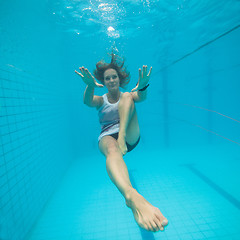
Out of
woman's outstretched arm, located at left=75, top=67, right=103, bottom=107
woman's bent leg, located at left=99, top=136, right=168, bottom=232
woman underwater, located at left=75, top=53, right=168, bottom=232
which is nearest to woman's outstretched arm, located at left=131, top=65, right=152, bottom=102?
woman underwater, located at left=75, top=53, right=168, bottom=232

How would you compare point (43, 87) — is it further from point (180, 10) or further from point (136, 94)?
point (180, 10)

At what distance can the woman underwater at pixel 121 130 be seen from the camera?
1.34 m

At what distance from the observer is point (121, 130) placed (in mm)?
2279

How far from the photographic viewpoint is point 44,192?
14.8ft

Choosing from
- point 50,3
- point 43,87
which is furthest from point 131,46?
point 43,87

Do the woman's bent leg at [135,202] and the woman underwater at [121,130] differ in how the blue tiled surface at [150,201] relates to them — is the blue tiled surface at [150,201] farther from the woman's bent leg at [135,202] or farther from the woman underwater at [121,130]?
the woman's bent leg at [135,202]

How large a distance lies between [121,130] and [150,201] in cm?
283

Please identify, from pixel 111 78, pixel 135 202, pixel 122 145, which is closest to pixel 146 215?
pixel 135 202

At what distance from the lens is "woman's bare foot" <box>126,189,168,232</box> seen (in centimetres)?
126

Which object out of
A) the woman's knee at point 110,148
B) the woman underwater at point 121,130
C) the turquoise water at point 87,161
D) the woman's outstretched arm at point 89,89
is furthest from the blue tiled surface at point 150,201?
the woman's outstretched arm at point 89,89

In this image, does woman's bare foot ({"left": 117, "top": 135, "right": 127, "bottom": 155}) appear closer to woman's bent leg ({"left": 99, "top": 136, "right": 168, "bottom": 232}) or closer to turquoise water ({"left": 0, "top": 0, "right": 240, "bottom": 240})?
woman's bent leg ({"left": 99, "top": 136, "right": 168, "bottom": 232})

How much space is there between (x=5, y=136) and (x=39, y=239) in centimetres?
211

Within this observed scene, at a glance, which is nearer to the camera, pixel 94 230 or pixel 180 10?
pixel 94 230

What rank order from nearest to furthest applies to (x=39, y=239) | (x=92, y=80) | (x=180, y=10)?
(x=92, y=80), (x=39, y=239), (x=180, y=10)
